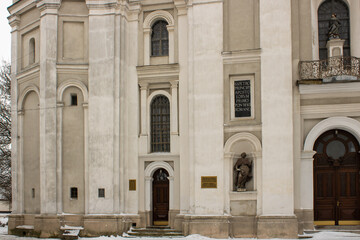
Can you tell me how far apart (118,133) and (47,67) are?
15.5 ft

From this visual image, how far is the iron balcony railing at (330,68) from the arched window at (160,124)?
6.60 metres

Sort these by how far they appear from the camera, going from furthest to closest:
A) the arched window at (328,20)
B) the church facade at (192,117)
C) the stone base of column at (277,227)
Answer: the arched window at (328,20) < the church facade at (192,117) < the stone base of column at (277,227)

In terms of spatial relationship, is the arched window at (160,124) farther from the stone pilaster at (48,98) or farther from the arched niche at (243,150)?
the stone pilaster at (48,98)

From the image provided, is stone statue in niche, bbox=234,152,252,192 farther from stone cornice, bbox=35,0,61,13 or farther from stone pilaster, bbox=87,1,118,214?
stone cornice, bbox=35,0,61,13

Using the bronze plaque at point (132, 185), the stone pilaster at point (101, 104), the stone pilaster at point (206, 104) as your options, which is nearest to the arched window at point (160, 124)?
the bronze plaque at point (132, 185)

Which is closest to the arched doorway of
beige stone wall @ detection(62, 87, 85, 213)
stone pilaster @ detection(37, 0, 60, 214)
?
beige stone wall @ detection(62, 87, 85, 213)

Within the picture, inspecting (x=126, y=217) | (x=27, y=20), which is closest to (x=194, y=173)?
(x=126, y=217)

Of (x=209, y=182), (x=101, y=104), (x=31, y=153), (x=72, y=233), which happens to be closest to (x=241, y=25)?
(x=209, y=182)

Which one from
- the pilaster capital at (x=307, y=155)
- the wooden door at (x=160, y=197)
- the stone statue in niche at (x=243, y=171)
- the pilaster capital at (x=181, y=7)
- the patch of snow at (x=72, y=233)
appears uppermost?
the pilaster capital at (x=181, y=7)

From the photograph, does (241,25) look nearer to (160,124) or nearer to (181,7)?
(181,7)

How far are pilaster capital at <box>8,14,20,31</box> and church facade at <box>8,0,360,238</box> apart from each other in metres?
1.40

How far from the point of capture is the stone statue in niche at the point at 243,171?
22.8m

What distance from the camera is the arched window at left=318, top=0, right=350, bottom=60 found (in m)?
23.4

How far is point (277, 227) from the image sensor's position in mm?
21844
